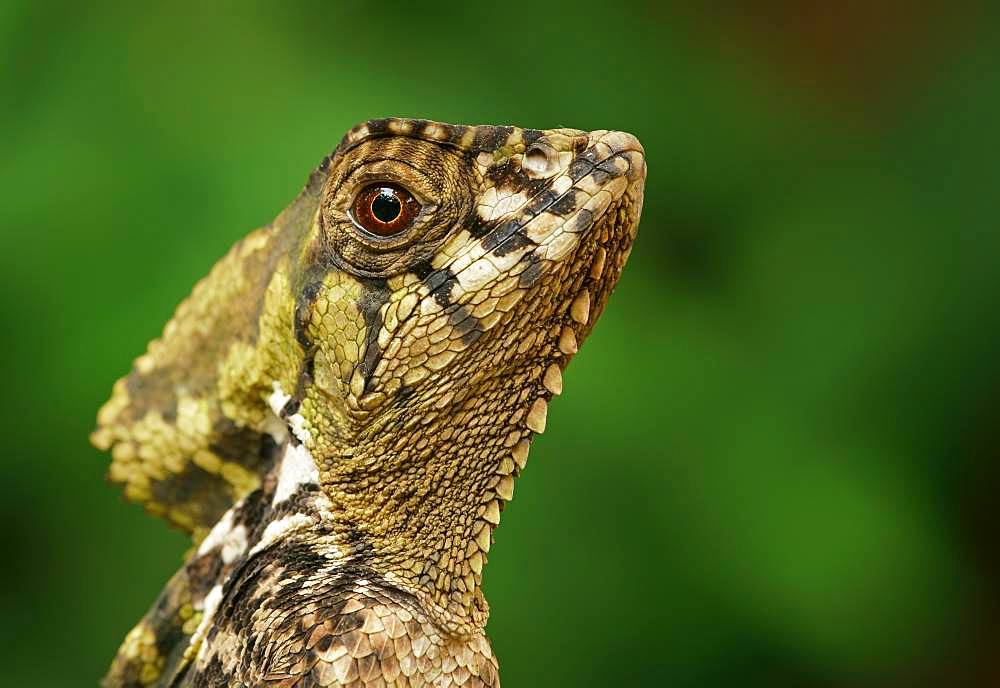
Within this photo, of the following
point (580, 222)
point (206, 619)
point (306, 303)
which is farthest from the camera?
point (206, 619)

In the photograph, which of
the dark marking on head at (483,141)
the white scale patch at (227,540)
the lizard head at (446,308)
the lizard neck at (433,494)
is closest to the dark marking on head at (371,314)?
the lizard head at (446,308)

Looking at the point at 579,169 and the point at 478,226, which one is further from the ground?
the point at 579,169

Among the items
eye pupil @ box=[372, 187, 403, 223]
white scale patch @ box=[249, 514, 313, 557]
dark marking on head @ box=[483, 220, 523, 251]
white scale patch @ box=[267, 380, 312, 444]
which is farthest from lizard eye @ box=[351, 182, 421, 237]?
white scale patch @ box=[249, 514, 313, 557]

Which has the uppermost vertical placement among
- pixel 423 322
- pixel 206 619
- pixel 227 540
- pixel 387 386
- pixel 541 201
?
pixel 541 201

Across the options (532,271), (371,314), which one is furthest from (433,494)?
(532,271)

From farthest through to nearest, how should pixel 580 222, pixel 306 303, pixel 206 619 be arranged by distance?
pixel 206 619 < pixel 306 303 < pixel 580 222

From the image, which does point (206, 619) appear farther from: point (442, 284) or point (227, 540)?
point (442, 284)

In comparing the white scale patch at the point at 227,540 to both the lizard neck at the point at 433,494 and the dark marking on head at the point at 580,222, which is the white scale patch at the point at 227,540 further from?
the dark marking on head at the point at 580,222
